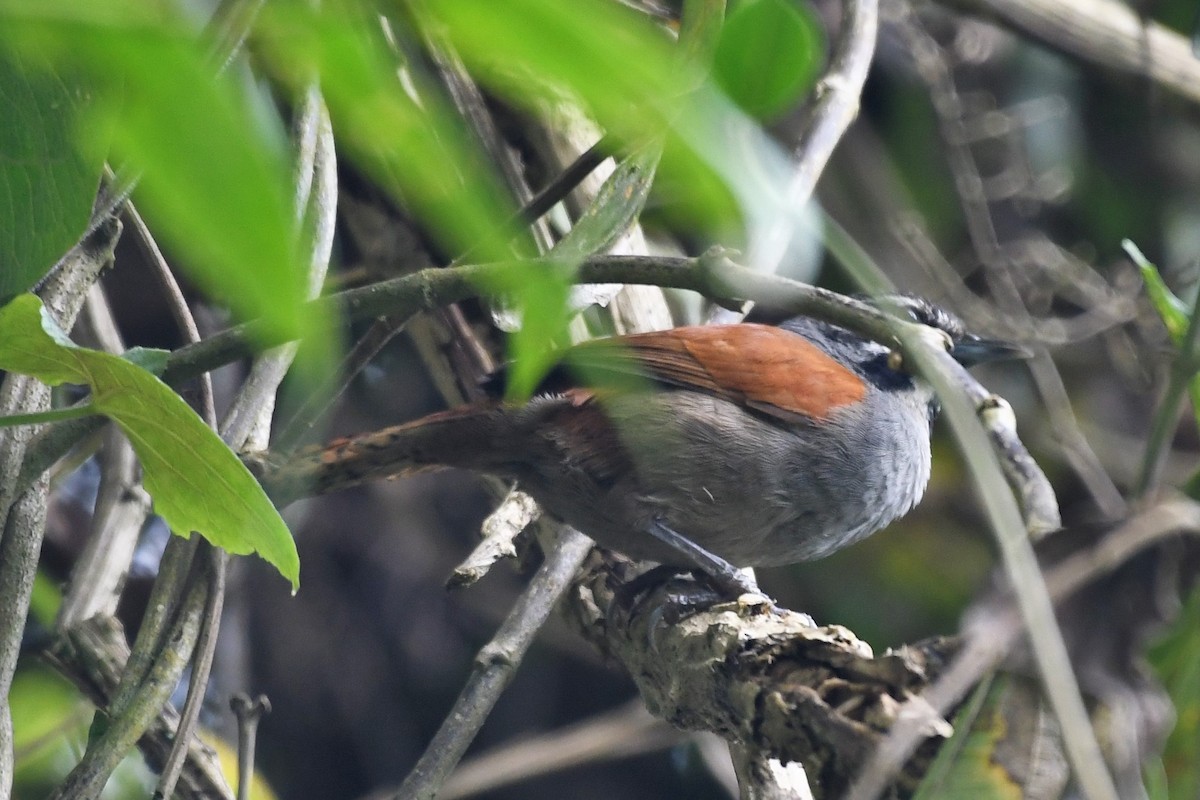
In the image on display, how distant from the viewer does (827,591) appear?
514cm

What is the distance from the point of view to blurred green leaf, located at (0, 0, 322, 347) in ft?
1.80

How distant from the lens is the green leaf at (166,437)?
4.83 ft

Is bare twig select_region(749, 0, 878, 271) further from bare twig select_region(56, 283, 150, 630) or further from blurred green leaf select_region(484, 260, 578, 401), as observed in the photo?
blurred green leaf select_region(484, 260, 578, 401)

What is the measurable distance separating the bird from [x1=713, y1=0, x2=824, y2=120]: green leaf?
1.51m

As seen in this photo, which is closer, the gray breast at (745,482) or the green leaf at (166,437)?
the green leaf at (166,437)

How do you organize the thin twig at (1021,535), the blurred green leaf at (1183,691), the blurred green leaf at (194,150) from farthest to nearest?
1. the blurred green leaf at (1183,691)
2. the thin twig at (1021,535)
3. the blurred green leaf at (194,150)

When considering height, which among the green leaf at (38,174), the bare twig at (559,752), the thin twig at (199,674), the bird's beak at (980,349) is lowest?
the bare twig at (559,752)

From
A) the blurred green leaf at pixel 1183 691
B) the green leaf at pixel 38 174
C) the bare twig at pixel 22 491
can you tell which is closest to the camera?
the green leaf at pixel 38 174

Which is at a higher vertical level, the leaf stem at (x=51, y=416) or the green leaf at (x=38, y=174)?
the green leaf at (x=38, y=174)

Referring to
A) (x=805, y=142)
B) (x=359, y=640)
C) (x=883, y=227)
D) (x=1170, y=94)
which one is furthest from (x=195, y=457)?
(x=1170, y=94)

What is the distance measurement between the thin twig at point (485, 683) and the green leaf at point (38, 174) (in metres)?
1.26

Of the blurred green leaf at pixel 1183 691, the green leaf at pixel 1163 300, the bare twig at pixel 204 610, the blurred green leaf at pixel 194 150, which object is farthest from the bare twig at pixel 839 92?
the blurred green leaf at pixel 194 150

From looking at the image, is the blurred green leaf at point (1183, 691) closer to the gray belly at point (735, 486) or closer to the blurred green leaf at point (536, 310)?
the blurred green leaf at point (536, 310)

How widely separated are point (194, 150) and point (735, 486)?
2.85 meters
